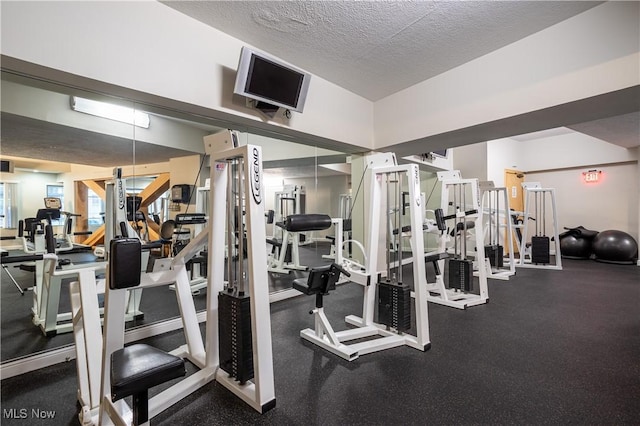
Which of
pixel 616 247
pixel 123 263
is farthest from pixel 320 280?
pixel 616 247

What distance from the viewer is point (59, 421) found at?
1.58 meters

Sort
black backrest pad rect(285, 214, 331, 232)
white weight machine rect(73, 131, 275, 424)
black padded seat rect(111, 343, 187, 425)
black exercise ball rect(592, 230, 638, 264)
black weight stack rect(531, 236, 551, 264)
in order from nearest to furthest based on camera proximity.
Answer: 1. black padded seat rect(111, 343, 187, 425)
2. white weight machine rect(73, 131, 275, 424)
3. black backrest pad rect(285, 214, 331, 232)
4. black weight stack rect(531, 236, 551, 264)
5. black exercise ball rect(592, 230, 638, 264)

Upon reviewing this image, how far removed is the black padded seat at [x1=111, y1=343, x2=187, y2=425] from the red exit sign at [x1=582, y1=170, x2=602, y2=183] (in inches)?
352

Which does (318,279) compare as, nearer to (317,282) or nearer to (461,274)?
(317,282)

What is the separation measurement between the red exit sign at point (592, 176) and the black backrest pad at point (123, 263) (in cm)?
900

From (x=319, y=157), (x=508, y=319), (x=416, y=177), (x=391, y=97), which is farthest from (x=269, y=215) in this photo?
(x=508, y=319)

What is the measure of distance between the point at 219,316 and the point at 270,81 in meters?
2.02

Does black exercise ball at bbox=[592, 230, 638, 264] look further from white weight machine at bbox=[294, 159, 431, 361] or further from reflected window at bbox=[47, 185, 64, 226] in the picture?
reflected window at bbox=[47, 185, 64, 226]

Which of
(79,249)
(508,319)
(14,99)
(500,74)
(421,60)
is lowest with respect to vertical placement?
(508,319)

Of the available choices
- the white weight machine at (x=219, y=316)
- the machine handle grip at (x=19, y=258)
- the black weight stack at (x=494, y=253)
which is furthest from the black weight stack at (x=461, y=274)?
the machine handle grip at (x=19, y=258)

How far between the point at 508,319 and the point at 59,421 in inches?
140

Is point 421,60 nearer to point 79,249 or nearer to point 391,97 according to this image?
point 391,97

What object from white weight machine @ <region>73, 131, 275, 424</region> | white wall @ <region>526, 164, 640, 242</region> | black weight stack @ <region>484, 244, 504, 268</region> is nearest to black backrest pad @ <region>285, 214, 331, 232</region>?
white weight machine @ <region>73, 131, 275, 424</region>

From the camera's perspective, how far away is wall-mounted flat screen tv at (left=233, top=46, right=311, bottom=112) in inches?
99.6
